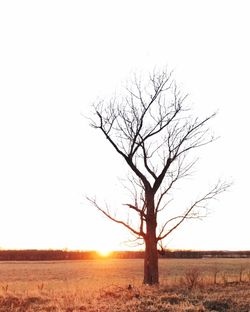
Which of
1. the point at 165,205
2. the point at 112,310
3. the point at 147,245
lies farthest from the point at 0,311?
the point at 165,205

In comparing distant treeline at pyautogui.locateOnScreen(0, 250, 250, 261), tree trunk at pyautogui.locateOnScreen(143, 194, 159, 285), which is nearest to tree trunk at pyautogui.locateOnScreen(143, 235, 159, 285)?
tree trunk at pyautogui.locateOnScreen(143, 194, 159, 285)

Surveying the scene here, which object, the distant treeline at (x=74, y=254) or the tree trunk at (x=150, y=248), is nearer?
the tree trunk at (x=150, y=248)

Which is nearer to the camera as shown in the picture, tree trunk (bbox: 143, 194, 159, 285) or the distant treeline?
tree trunk (bbox: 143, 194, 159, 285)

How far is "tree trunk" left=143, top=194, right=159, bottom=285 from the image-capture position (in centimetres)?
2091

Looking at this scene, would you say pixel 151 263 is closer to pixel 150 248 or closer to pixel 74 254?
pixel 150 248

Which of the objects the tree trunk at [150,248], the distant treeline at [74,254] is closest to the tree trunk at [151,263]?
the tree trunk at [150,248]

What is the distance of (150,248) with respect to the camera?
21156 millimetres

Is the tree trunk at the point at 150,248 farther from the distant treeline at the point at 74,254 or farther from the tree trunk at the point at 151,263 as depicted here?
the distant treeline at the point at 74,254

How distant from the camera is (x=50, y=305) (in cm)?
1352

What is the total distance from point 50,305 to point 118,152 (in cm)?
931

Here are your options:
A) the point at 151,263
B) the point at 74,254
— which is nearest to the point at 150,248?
the point at 151,263

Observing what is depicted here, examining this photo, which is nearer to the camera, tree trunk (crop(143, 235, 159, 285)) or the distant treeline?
tree trunk (crop(143, 235, 159, 285))

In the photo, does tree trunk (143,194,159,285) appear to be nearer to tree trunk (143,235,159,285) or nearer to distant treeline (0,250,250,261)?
tree trunk (143,235,159,285)

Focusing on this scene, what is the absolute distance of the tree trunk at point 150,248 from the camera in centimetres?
2091
